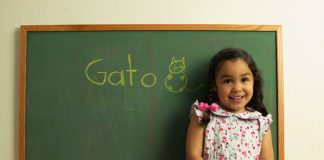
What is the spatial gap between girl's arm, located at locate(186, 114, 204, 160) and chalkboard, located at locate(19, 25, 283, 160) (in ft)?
0.37

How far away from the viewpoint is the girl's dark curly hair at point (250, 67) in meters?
1.04

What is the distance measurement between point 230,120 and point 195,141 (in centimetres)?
15

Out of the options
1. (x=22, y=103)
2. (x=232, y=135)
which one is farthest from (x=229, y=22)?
(x=22, y=103)

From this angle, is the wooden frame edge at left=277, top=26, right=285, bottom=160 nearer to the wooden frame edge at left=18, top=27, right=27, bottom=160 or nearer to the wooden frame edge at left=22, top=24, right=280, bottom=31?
the wooden frame edge at left=22, top=24, right=280, bottom=31

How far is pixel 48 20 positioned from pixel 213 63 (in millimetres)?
693

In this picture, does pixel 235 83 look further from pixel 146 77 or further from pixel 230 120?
pixel 146 77

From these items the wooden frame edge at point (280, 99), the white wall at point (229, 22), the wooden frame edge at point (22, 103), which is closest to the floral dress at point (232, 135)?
the wooden frame edge at point (280, 99)

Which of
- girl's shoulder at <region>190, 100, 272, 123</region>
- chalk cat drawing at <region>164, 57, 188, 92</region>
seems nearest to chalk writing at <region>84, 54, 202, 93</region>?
chalk cat drawing at <region>164, 57, 188, 92</region>

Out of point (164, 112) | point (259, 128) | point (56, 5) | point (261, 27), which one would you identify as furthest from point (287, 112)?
point (56, 5)

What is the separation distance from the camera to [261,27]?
1.16 meters

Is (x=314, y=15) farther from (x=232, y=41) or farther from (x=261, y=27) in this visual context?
(x=232, y=41)

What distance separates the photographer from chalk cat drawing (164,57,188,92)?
1159mm

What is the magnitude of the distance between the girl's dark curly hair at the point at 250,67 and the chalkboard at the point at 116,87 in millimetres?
65

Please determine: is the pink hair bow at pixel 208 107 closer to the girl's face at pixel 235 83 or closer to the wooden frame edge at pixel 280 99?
the girl's face at pixel 235 83
